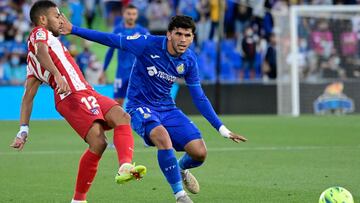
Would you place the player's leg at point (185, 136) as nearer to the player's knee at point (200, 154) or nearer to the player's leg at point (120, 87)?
the player's knee at point (200, 154)

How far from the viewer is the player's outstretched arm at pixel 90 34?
900 cm

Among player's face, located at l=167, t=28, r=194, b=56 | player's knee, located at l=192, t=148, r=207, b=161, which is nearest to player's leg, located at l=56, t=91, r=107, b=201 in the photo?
player's face, located at l=167, t=28, r=194, b=56

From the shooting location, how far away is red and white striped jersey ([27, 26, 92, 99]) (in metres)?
8.62

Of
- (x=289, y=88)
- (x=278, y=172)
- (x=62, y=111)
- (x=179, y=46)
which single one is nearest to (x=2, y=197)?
(x=62, y=111)

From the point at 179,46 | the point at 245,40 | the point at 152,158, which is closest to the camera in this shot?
the point at 179,46

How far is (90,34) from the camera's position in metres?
9.18

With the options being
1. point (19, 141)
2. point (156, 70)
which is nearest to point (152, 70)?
point (156, 70)

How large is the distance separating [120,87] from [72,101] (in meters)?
8.00

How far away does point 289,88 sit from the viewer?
26125 mm

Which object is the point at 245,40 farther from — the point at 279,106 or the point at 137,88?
the point at 137,88

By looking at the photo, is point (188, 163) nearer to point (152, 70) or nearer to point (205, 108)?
point (205, 108)

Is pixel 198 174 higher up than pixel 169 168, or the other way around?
pixel 169 168

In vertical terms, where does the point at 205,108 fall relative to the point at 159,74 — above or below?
below

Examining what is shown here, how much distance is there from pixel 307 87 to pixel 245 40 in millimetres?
2683
